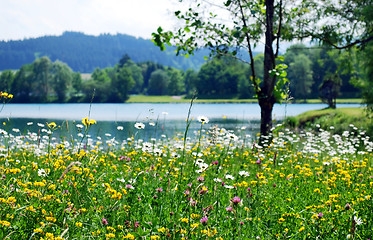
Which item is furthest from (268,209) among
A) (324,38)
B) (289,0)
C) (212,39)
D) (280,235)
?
(324,38)

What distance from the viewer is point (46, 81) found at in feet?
280

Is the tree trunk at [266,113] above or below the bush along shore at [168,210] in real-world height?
above

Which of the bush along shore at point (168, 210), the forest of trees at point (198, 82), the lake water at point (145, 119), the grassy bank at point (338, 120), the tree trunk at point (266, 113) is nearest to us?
the bush along shore at point (168, 210)

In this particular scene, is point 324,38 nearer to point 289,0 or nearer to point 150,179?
point 289,0

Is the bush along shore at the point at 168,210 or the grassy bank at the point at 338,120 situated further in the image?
the grassy bank at the point at 338,120

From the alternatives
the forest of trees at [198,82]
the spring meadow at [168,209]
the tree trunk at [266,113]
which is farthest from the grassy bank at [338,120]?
the forest of trees at [198,82]

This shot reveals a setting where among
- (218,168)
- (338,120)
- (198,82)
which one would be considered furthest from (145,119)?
(198,82)

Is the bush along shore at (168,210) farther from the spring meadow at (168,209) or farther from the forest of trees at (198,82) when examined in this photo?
the forest of trees at (198,82)

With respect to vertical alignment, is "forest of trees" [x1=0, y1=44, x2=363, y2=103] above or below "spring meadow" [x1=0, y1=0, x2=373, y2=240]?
above

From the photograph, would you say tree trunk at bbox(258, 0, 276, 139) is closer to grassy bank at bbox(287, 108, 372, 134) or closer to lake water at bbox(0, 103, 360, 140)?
lake water at bbox(0, 103, 360, 140)

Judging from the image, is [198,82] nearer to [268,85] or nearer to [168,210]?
[268,85]

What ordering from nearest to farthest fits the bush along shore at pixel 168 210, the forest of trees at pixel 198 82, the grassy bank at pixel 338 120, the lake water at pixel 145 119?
1. the bush along shore at pixel 168 210
2. the lake water at pixel 145 119
3. the grassy bank at pixel 338 120
4. the forest of trees at pixel 198 82

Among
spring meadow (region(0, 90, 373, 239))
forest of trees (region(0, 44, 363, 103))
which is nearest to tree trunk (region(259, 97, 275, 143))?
spring meadow (region(0, 90, 373, 239))

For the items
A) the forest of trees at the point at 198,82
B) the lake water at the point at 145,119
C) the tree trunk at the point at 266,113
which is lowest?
the lake water at the point at 145,119
